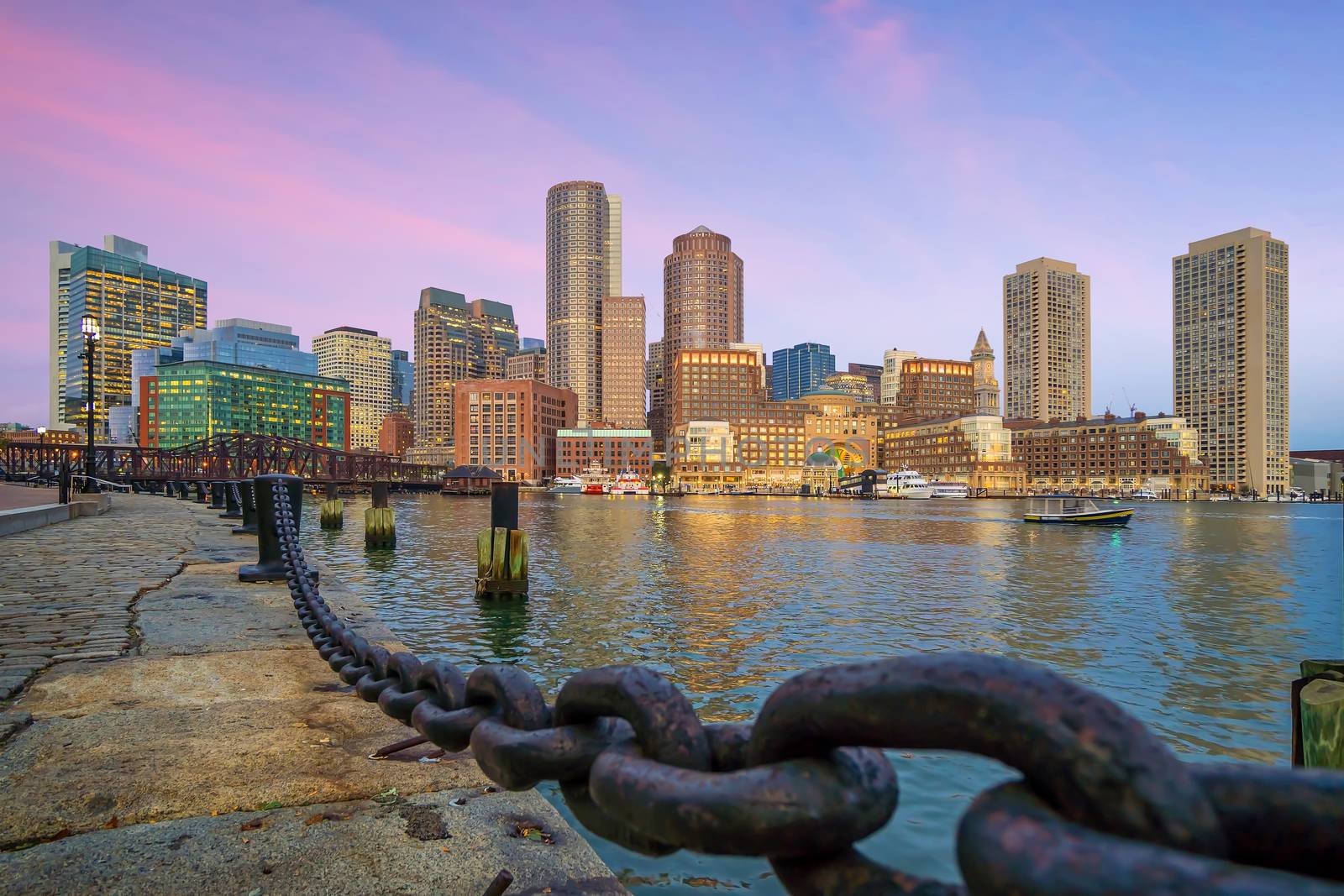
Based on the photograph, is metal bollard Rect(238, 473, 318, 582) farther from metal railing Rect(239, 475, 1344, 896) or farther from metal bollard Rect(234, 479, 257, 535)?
metal railing Rect(239, 475, 1344, 896)

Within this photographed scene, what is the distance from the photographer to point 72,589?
9008mm

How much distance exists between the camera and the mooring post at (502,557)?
55.6ft

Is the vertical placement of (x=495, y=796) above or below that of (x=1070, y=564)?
above

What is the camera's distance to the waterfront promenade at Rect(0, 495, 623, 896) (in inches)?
106

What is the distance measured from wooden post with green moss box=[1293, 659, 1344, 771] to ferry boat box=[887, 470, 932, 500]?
15019 cm

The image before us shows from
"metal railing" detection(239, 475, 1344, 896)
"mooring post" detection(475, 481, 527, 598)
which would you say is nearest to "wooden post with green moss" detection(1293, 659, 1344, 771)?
"metal railing" detection(239, 475, 1344, 896)

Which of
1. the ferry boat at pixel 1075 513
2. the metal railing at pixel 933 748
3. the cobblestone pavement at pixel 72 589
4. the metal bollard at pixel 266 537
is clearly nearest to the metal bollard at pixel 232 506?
the cobblestone pavement at pixel 72 589

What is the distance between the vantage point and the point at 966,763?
754 cm

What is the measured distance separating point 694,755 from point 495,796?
2562 mm

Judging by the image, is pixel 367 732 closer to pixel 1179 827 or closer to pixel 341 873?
pixel 341 873

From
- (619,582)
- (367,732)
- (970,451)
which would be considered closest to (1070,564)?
(619,582)

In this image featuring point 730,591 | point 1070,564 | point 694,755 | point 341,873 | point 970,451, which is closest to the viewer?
point 694,755

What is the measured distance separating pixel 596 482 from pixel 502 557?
143882mm

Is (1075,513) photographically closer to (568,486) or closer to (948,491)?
(948,491)
